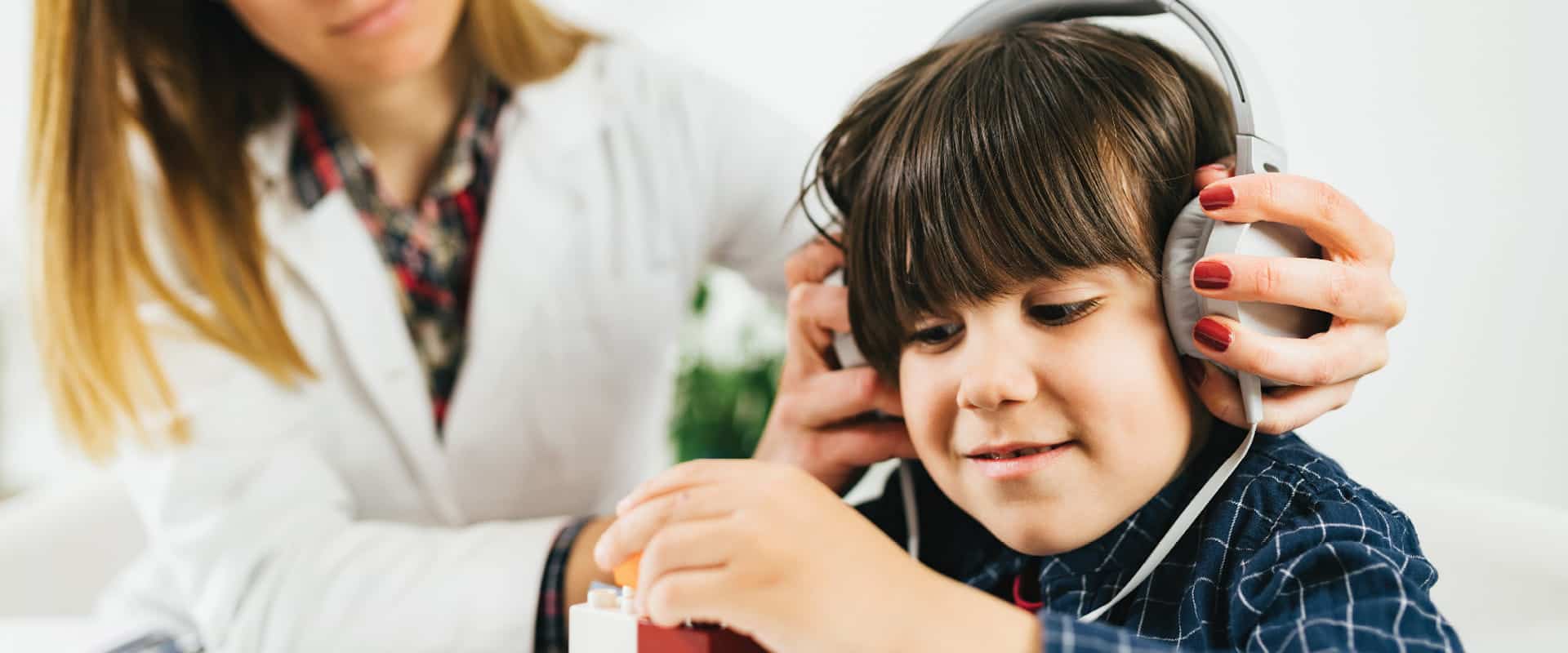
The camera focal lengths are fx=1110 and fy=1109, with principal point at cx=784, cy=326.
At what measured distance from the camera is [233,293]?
0.90 m

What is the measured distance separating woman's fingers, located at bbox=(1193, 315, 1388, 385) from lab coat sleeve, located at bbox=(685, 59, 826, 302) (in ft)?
1.65

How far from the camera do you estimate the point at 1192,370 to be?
0.53 m

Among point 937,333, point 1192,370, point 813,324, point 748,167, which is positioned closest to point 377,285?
point 748,167

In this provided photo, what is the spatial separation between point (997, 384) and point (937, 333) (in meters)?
0.07

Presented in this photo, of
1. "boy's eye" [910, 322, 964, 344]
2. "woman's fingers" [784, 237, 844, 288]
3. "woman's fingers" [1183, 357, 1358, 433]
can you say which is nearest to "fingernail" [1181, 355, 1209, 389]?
"woman's fingers" [1183, 357, 1358, 433]

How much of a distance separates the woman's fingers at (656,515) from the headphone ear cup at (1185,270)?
0.71ft

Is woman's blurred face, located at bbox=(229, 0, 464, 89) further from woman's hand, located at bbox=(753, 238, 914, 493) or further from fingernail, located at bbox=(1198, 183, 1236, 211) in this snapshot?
fingernail, located at bbox=(1198, 183, 1236, 211)

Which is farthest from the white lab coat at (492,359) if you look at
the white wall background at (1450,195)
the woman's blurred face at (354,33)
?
the white wall background at (1450,195)

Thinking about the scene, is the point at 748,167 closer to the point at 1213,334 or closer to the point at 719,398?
the point at 719,398

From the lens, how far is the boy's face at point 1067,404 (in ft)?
1.63

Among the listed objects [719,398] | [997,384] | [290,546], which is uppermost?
[997,384]

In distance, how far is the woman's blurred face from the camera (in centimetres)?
77

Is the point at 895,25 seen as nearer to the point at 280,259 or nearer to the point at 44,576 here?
the point at 280,259

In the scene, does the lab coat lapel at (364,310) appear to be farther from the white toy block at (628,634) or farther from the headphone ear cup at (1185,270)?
the headphone ear cup at (1185,270)
